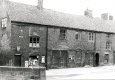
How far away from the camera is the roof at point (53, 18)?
30.4 meters

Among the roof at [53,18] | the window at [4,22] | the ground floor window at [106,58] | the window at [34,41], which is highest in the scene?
the roof at [53,18]

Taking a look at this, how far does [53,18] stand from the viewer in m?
34.8

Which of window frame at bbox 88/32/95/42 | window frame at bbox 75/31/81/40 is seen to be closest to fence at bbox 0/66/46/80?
window frame at bbox 75/31/81/40

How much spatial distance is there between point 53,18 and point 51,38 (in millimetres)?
3921

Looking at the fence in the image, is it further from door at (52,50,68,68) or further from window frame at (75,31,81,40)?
window frame at (75,31,81,40)

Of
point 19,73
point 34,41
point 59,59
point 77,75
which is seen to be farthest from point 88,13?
point 19,73

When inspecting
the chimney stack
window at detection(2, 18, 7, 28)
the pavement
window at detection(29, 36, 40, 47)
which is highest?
the chimney stack

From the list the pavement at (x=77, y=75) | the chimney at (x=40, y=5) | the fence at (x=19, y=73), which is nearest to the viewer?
the fence at (x=19, y=73)

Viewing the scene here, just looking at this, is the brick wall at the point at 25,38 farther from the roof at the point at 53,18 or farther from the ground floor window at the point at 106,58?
the ground floor window at the point at 106,58

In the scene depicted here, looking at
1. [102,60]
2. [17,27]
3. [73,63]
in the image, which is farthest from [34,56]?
[102,60]

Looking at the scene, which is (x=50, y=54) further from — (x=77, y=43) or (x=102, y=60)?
(x=102, y=60)

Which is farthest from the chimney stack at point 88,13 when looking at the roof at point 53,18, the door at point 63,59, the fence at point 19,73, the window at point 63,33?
the fence at point 19,73

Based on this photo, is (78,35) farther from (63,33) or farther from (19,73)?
(19,73)

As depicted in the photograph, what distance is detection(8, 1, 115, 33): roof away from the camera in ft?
99.8
